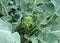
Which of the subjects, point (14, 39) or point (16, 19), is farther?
point (16, 19)

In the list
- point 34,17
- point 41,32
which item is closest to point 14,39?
point 41,32

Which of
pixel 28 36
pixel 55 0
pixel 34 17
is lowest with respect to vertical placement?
pixel 28 36

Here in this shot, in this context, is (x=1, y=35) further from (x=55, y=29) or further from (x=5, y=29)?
(x=55, y=29)

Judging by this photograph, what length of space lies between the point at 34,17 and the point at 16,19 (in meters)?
0.18

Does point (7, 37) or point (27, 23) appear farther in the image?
point (27, 23)

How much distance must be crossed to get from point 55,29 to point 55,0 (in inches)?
10.6

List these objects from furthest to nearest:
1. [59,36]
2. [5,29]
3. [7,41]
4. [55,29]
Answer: [55,29] → [59,36] → [5,29] → [7,41]

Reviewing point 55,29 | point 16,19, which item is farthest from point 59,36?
point 16,19

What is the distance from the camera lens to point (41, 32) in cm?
175

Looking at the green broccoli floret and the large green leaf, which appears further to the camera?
the green broccoli floret

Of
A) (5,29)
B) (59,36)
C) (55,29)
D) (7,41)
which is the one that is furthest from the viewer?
(55,29)

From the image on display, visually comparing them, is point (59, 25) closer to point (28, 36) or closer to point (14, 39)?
point (28, 36)

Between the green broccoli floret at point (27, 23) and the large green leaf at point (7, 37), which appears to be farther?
the green broccoli floret at point (27, 23)

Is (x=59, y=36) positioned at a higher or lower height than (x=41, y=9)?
lower
